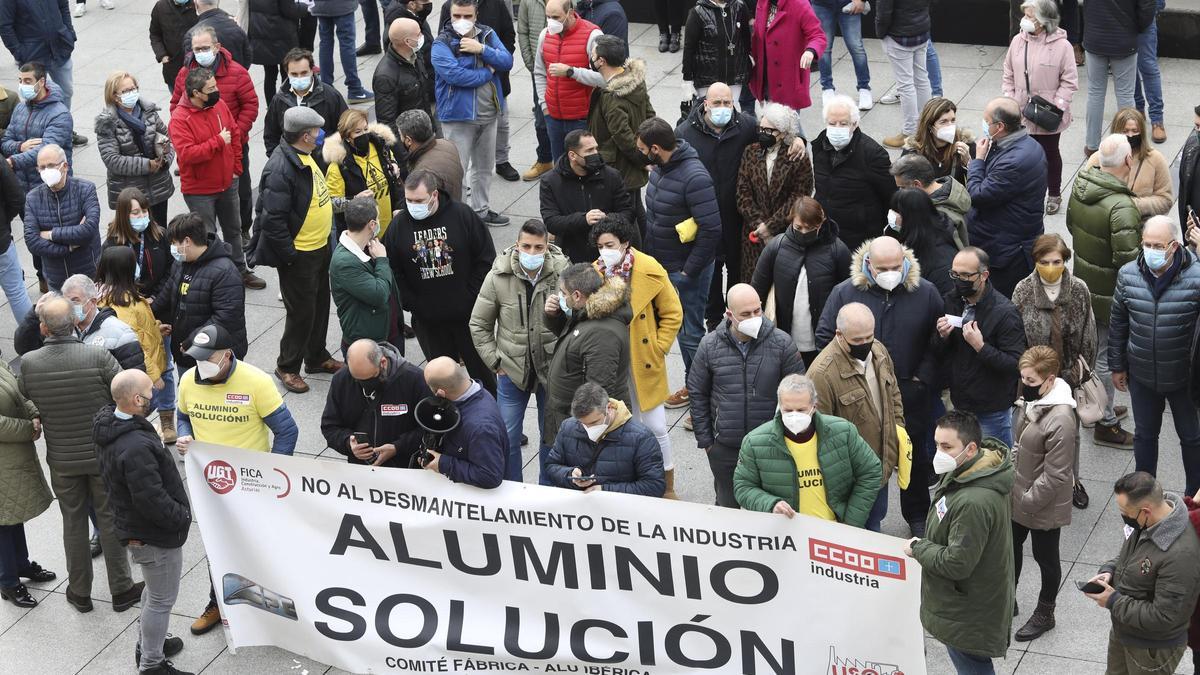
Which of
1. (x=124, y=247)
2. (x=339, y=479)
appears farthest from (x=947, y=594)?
(x=124, y=247)

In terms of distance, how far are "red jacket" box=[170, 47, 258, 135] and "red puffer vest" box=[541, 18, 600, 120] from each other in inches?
95.0

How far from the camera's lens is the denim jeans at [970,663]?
7.93 m

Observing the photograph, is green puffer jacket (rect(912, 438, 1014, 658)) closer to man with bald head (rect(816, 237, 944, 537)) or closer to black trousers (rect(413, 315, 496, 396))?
man with bald head (rect(816, 237, 944, 537))

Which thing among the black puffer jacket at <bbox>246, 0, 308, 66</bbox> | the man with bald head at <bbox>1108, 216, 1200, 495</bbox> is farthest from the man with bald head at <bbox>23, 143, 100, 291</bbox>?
the man with bald head at <bbox>1108, 216, 1200, 495</bbox>

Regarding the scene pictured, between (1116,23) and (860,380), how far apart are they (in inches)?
241

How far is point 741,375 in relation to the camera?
29.5 feet

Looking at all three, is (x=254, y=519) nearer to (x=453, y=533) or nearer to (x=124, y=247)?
(x=453, y=533)

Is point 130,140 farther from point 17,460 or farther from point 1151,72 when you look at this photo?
point 1151,72

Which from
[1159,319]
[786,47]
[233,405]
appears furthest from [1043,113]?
[233,405]

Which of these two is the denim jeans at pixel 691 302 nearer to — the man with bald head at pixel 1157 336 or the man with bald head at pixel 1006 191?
the man with bald head at pixel 1006 191

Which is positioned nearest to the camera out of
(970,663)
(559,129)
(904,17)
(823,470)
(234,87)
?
(970,663)

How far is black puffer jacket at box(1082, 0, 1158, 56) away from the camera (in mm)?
13406

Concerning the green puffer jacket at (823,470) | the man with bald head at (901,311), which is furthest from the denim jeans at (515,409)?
the green puffer jacket at (823,470)

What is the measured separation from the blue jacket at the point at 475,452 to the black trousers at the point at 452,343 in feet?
7.30
